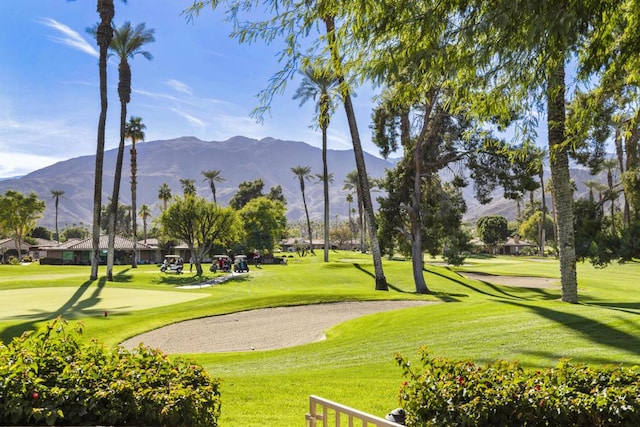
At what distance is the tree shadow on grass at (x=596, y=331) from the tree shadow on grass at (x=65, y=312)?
522 inches

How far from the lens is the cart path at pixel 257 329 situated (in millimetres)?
16078

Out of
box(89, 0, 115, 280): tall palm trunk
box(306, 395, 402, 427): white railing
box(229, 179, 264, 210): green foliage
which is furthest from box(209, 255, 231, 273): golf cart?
box(229, 179, 264, 210): green foliage

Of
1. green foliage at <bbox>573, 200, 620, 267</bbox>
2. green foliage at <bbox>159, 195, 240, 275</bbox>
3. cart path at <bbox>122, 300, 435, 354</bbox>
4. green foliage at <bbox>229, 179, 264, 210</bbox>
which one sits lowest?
cart path at <bbox>122, 300, 435, 354</bbox>

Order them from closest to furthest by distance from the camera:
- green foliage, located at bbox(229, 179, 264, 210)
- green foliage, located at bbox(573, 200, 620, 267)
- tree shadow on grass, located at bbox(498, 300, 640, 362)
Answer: tree shadow on grass, located at bbox(498, 300, 640, 362) → green foliage, located at bbox(573, 200, 620, 267) → green foliage, located at bbox(229, 179, 264, 210)

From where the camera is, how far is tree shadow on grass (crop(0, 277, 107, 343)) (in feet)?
51.8

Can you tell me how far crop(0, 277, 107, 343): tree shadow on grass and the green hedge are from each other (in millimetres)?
9351

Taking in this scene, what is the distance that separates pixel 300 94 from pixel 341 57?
40.7 metres

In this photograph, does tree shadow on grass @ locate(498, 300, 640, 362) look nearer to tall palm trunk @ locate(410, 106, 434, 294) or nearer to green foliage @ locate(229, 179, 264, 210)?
tall palm trunk @ locate(410, 106, 434, 294)

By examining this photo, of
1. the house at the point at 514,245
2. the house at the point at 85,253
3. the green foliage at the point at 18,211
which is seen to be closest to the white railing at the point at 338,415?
the house at the point at 85,253

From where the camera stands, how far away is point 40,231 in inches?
5468

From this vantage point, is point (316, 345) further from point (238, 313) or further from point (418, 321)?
point (238, 313)

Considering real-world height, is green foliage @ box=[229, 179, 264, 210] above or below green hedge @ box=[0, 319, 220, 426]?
above

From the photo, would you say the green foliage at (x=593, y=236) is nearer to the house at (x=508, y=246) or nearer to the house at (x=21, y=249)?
the house at (x=21, y=249)

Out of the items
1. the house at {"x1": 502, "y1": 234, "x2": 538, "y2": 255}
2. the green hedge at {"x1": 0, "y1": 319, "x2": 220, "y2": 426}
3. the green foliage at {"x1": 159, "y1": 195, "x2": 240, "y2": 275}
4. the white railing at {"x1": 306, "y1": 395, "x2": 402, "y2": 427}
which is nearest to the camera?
the white railing at {"x1": 306, "y1": 395, "x2": 402, "y2": 427}
